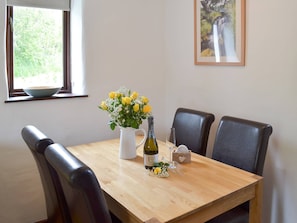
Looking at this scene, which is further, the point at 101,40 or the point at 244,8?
the point at 101,40

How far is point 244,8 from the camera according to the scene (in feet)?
7.59

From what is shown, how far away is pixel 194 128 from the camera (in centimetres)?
248

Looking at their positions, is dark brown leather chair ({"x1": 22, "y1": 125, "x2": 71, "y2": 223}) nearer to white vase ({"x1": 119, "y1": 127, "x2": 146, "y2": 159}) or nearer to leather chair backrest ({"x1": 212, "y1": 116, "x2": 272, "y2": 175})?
white vase ({"x1": 119, "y1": 127, "x2": 146, "y2": 159})

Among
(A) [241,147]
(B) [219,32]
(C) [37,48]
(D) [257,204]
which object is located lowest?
(D) [257,204]

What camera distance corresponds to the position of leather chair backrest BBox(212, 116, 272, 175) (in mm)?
1969

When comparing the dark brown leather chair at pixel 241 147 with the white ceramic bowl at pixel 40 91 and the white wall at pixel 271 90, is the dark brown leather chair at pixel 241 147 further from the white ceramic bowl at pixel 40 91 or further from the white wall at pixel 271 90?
the white ceramic bowl at pixel 40 91

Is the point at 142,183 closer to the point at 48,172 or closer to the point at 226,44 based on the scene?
the point at 48,172

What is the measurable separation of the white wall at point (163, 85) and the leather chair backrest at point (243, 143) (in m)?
0.27

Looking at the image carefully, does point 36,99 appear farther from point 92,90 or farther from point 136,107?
point 136,107

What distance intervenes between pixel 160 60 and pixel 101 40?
Answer: 0.67 metres

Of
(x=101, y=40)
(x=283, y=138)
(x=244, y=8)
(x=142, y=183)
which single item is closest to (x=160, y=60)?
(x=101, y=40)

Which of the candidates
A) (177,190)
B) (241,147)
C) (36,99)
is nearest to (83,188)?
(177,190)

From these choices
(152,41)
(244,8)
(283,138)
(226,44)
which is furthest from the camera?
(152,41)

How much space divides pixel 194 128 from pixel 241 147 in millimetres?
490
